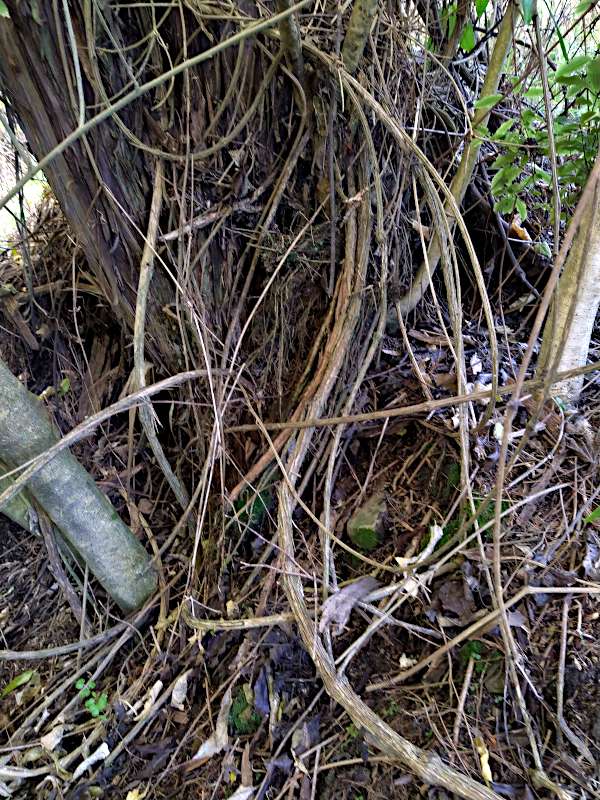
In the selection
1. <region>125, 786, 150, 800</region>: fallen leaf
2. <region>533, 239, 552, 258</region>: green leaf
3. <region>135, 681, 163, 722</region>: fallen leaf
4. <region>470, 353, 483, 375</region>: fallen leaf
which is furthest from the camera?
<region>533, 239, 552, 258</region>: green leaf

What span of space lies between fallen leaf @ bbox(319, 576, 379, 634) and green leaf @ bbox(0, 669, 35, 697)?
111 centimetres

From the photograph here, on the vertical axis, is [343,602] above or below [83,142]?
below

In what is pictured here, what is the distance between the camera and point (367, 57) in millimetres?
1495

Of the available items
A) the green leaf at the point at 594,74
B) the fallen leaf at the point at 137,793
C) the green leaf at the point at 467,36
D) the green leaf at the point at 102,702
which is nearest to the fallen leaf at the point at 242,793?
the fallen leaf at the point at 137,793

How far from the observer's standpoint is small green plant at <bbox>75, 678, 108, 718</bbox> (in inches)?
61.1

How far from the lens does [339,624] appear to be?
1.39 metres

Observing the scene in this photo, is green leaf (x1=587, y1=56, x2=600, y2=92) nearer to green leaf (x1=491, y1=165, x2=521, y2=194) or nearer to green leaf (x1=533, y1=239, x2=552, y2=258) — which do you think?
green leaf (x1=491, y1=165, x2=521, y2=194)

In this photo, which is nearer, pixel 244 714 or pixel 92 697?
pixel 244 714

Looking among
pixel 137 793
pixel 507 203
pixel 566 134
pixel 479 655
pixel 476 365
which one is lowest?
pixel 137 793

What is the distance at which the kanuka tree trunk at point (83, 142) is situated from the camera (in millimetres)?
1223

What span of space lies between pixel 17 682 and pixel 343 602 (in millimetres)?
1204

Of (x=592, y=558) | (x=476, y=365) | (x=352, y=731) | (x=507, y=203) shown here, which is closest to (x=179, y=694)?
(x=352, y=731)

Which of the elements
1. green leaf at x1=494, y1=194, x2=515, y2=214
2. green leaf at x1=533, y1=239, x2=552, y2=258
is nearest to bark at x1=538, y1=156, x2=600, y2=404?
green leaf at x1=494, y1=194, x2=515, y2=214

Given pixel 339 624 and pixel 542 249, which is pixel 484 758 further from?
pixel 542 249
